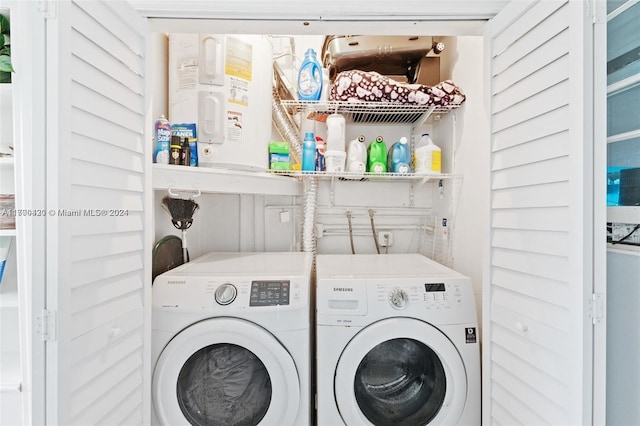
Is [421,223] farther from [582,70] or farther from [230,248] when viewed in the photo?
[582,70]

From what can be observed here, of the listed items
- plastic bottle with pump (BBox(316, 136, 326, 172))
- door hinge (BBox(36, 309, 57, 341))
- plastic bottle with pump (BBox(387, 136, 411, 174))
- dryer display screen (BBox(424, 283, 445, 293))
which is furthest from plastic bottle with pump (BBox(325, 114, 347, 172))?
door hinge (BBox(36, 309, 57, 341))

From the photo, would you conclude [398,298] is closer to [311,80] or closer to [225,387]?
[225,387]

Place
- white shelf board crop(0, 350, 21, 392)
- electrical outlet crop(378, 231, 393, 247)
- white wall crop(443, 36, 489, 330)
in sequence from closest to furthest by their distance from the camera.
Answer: white shelf board crop(0, 350, 21, 392) → white wall crop(443, 36, 489, 330) → electrical outlet crop(378, 231, 393, 247)

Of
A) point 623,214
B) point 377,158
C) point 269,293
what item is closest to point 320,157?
point 377,158

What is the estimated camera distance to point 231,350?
1433mm

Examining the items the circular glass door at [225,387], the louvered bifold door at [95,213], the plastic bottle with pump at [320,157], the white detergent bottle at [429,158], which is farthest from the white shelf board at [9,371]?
the white detergent bottle at [429,158]

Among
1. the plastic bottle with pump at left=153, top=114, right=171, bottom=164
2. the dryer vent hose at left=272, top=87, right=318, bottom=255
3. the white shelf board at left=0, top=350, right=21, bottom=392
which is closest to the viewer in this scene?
the white shelf board at left=0, top=350, right=21, bottom=392

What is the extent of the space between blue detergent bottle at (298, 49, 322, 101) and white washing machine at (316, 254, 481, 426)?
1.11m

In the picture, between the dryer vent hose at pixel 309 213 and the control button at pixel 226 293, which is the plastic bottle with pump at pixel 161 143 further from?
the dryer vent hose at pixel 309 213

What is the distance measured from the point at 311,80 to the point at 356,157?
1.77ft

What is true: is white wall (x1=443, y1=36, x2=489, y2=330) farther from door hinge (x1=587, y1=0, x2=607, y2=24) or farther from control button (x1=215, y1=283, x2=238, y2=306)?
control button (x1=215, y1=283, x2=238, y2=306)

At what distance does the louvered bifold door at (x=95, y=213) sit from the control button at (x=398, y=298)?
1051 millimetres

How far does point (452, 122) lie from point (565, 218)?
4.22ft

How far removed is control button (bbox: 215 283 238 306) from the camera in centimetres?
140
